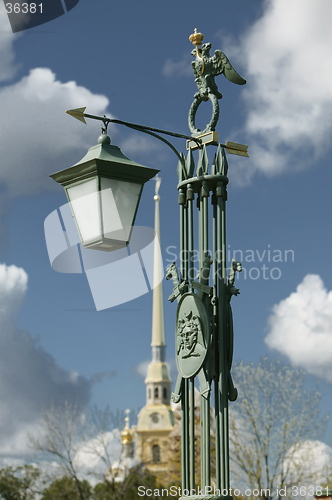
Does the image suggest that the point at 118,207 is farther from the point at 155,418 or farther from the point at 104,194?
the point at 155,418

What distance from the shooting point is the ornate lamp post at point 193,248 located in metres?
5.78

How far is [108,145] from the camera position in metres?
5.98

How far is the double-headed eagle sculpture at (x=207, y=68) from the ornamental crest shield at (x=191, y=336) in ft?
5.41

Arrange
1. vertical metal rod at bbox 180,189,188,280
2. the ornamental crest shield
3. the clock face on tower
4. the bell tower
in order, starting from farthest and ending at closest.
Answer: the clock face on tower → the bell tower → vertical metal rod at bbox 180,189,188,280 → the ornamental crest shield

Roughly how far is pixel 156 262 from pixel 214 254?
2.87 feet

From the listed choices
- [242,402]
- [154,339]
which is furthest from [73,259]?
[154,339]

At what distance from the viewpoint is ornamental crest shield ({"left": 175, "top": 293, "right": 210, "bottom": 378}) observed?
598 cm

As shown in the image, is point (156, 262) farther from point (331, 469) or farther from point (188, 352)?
point (331, 469)

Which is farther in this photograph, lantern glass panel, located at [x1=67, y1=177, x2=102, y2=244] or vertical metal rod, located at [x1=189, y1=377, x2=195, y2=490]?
vertical metal rod, located at [x1=189, y1=377, x2=195, y2=490]

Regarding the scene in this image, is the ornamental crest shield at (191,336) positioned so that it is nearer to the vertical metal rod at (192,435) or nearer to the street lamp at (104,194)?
the vertical metal rod at (192,435)

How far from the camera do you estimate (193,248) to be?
248 inches

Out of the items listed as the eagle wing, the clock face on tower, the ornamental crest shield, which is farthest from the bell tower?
Result: the ornamental crest shield

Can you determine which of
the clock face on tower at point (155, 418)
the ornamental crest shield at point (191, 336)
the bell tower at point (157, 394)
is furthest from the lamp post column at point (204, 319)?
the clock face on tower at point (155, 418)

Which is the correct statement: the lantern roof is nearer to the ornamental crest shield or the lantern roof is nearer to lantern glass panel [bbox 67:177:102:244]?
lantern glass panel [bbox 67:177:102:244]
